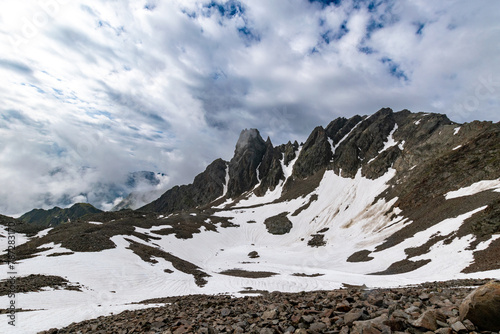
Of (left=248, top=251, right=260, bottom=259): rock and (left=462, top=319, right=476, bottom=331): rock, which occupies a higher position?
(left=248, top=251, right=260, bottom=259): rock

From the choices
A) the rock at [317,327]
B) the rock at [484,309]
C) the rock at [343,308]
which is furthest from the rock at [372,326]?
the rock at [484,309]

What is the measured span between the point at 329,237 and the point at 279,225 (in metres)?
24.7

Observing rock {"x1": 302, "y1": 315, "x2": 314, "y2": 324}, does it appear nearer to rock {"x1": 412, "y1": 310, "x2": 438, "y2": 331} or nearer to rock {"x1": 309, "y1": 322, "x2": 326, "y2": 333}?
rock {"x1": 309, "y1": 322, "x2": 326, "y2": 333}

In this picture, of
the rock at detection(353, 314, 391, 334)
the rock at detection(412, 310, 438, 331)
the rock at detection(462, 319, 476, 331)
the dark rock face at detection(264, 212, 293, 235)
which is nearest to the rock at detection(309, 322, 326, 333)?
the rock at detection(353, 314, 391, 334)

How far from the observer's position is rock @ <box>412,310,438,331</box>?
18.2 feet

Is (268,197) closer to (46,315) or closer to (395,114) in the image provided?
(395,114)

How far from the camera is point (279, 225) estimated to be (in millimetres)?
104688

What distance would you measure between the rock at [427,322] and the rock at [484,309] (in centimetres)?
64

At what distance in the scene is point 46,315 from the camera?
1584 cm

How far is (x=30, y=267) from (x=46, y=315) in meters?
23.2

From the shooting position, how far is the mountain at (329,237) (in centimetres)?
3241

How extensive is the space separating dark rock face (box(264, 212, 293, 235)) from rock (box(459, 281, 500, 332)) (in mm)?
98816

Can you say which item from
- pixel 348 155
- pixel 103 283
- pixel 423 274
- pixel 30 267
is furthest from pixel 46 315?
pixel 348 155

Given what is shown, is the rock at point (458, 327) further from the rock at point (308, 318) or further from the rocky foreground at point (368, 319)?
the rock at point (308, 318)
